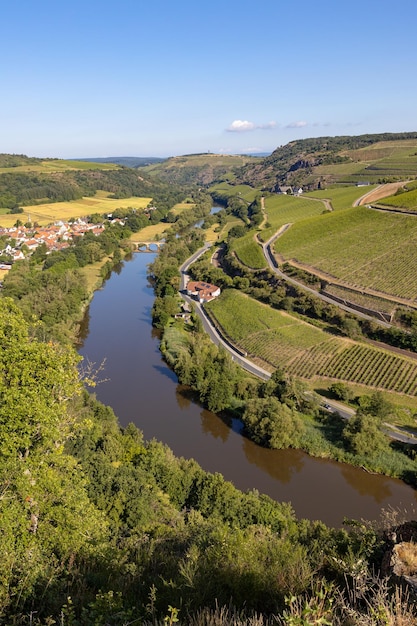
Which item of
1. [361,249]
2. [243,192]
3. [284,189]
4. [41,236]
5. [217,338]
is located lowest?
[217,338]

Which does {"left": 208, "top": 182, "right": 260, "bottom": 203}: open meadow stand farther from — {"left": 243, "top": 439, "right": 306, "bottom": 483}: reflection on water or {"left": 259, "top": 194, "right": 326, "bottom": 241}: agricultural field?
{"left": 243, "top": 439, "right": 306, "bottom": 483}: reflection on water

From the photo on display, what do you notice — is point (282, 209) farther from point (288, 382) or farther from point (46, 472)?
point (46, 472)

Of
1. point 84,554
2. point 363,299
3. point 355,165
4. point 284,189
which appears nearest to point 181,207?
point 284,189

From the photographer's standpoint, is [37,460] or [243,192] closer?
[37,460]

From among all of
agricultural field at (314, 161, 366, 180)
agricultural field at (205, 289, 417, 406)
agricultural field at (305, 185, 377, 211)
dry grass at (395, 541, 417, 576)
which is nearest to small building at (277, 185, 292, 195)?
agricultural field at (314, 161, 366, 180)

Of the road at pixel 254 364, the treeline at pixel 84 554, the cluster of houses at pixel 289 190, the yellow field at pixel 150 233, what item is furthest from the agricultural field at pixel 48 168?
the treeline at pixel 84 554

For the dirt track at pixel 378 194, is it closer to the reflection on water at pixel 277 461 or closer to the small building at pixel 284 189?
the small building at pixel 284 189

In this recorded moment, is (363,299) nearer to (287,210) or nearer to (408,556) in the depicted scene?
(408,556)
